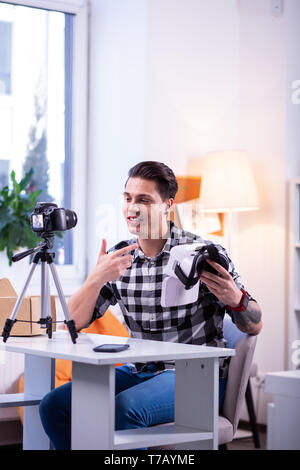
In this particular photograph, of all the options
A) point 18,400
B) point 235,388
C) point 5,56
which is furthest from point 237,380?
point 5,56

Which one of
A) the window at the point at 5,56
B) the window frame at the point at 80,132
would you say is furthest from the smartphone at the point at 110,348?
the window at the point at 5,56

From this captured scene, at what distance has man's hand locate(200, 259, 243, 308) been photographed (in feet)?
6.63

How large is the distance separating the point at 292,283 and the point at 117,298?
1.76 m

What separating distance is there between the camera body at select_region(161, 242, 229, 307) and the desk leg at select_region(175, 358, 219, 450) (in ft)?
0.62

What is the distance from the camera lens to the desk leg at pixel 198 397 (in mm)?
1835

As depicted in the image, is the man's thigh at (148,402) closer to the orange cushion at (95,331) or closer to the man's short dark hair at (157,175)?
the man's short dark hair at (157,175)

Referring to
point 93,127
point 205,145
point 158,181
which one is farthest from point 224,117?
point 158,181

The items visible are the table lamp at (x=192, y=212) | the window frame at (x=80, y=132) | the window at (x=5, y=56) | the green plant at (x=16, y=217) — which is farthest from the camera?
the window frame at (x=80, y=132)

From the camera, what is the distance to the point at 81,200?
4379 mm

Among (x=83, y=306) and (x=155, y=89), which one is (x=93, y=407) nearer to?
(x=83, y=306)

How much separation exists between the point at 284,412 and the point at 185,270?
476 mm

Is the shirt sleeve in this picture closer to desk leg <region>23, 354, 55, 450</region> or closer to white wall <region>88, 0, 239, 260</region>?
desk leg <region>23, 354, 55, 450</region>

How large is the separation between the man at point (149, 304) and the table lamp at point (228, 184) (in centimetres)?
160

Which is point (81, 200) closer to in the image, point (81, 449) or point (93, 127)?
point (93, 127)
